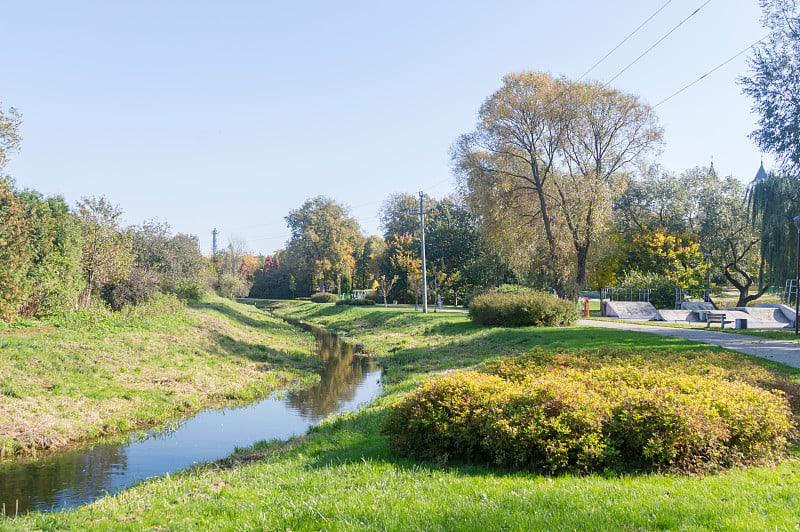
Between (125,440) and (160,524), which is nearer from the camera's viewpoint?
(160,524)

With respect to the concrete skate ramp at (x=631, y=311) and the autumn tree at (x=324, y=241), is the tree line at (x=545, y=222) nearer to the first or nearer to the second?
the concrete skate ramp at (x=631, y=311)

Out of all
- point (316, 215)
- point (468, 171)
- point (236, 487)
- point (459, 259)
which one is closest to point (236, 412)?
point (236, 487)

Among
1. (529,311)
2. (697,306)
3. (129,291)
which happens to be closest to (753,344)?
(529,311)

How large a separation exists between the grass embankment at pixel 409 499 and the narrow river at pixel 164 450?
4.82 feet

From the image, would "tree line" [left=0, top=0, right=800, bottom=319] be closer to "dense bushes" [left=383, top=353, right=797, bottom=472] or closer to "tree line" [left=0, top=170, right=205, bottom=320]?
"tree line" [left=0, top=170, right=205, bottom=320]

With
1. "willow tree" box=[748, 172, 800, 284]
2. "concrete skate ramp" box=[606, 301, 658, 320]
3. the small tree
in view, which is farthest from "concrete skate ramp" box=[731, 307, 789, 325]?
the small tree

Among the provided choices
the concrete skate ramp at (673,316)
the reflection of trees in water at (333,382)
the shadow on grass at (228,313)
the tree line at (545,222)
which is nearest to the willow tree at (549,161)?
the tree line at (545,222)

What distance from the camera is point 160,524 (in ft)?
17.8

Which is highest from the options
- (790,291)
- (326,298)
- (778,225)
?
(778,225)

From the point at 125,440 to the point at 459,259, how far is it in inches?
1623

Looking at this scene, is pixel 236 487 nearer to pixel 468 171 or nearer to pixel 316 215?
pixel 468 171

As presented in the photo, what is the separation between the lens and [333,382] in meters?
18.1

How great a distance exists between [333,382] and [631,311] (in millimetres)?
21657

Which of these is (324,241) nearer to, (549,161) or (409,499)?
(549,161)
